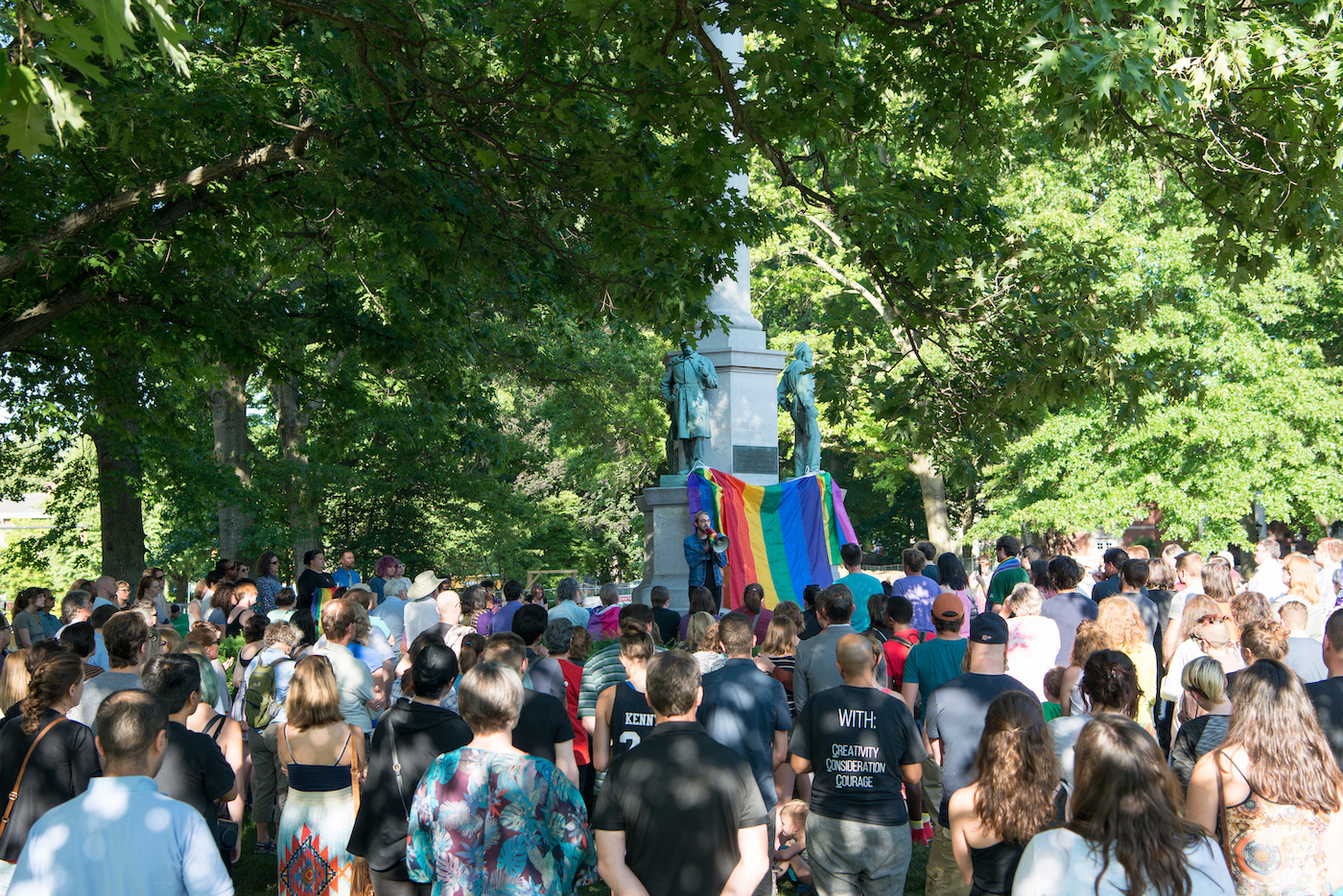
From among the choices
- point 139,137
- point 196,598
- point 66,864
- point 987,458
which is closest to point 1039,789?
point 66,864

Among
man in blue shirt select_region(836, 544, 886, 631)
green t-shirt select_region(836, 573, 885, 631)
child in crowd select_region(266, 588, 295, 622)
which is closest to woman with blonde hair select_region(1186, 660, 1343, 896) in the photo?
man in blue shirt select_region(836, 544, 886, 631)

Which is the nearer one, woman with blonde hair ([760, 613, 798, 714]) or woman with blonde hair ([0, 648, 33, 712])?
woman with blonde hair ([0, 648, 33, 712])

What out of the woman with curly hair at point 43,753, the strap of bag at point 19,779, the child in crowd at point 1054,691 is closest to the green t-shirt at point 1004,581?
the child in crowd at point 1054,691

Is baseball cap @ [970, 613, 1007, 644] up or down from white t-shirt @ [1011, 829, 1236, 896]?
up

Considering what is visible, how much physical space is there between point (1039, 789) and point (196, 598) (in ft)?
48.0

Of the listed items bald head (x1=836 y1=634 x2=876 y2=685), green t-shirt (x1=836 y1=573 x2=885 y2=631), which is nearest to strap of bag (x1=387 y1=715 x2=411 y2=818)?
bald head (x1=836 y1=634 x2=876 y2=685)

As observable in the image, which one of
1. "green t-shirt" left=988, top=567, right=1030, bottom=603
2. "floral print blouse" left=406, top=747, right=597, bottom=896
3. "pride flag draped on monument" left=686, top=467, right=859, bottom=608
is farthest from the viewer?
"pride flag draped on monument" left=686, top=467, right=859, bottom=608

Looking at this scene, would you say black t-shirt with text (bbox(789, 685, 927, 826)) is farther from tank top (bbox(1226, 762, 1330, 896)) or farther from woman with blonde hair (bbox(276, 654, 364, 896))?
woman with blonde hair (bbox(276, 654, 364, 896))

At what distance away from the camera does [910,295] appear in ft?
25.9

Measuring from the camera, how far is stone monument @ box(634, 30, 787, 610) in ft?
48.6

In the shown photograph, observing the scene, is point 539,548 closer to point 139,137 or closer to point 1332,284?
point 1332,284

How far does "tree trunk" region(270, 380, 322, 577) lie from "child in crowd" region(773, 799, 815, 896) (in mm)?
15827

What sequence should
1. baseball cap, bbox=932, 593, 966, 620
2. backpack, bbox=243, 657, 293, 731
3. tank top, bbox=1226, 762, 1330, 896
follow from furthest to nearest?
backpack, bbox=243, 657, 293, 731, baseball cap, bbox=932, 593, 966, 620, tank top, bbox=1226, 762, 1330, 896

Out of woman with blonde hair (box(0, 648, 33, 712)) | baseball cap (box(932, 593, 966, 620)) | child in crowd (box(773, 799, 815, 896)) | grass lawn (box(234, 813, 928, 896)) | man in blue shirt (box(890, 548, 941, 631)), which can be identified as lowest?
grass lawn (box(234, 813, 928, 896))
